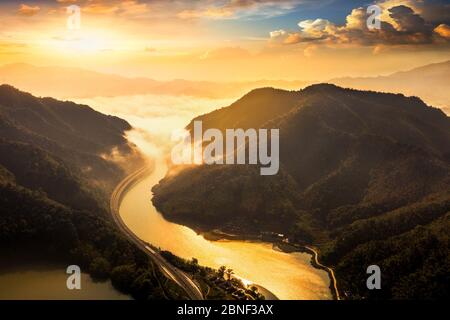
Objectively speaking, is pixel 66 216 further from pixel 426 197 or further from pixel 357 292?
pixel 426 197

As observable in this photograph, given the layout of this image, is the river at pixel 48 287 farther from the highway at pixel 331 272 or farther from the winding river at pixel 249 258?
the highway at pixel 331 272

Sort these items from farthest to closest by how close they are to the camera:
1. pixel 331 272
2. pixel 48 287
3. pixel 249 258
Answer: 1. pixel 249 258
2. pixel 331 272
3. pixel 48 287

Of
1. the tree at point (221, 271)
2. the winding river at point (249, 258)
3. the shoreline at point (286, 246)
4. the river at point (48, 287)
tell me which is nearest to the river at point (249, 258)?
the winding river at point (249, 258)
